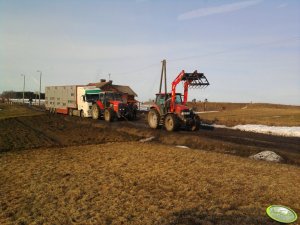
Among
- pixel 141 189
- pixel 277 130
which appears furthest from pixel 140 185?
pixel 277 130

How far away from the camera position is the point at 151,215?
6.38 meters

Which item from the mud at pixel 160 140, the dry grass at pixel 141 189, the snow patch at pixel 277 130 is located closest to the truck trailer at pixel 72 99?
the mud at pixel 160 140

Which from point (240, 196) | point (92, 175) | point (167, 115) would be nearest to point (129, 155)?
point (92, 175)

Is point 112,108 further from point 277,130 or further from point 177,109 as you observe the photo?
point 277,130

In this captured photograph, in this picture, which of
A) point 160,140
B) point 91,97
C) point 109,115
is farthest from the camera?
point 91,97

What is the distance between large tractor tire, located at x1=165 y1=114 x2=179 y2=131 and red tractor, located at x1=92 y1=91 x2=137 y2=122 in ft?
22.8

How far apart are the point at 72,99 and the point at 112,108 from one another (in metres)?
7.98

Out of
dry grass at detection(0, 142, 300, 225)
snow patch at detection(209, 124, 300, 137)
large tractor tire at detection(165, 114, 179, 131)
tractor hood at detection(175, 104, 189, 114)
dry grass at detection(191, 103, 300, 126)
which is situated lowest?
dry grass at detection(0, 142, 300, 225)

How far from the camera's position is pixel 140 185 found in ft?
28.2

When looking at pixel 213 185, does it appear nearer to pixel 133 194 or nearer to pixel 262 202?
pixel 262 202

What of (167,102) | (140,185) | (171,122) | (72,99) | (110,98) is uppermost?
(110,98)

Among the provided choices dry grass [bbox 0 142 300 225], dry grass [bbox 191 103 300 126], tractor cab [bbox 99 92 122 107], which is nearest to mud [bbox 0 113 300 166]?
dry grass [bbox 0 142 300 225]

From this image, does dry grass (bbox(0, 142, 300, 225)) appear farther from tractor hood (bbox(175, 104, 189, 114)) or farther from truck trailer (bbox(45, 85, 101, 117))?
truck trailer (bbox(45, 85, 101, 117))

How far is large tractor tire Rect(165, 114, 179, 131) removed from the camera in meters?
19.9
